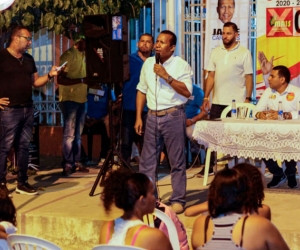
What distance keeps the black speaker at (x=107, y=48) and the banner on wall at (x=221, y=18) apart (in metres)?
1.82

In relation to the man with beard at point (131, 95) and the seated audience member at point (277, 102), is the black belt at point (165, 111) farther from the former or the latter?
the man with beard at point (131, 95)

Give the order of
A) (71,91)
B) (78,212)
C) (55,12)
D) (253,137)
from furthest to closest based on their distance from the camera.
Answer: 1. (71,91)
2. (55,12)
3. (253,137)
4. (78,212)

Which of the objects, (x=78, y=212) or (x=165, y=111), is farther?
(x=78, y=212)

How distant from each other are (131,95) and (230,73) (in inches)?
47.7

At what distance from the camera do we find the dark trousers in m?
8.63

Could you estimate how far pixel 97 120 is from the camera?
432 inches

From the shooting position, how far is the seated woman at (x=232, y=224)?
398cm

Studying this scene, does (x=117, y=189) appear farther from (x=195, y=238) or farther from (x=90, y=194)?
(x=90, y=194)

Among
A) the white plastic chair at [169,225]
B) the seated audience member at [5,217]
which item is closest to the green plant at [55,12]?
the white plastic chair at [169,225]

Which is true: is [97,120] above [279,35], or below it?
below

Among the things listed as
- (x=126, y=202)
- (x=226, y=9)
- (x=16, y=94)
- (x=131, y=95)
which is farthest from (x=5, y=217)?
(x=226, y=9)

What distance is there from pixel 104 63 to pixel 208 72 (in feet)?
4.40

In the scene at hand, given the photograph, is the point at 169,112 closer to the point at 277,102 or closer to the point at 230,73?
the point at 277,102

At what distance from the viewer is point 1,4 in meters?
7.89
